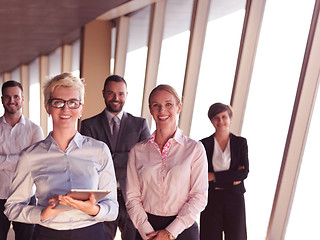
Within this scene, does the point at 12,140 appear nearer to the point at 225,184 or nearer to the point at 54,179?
the point at 54,179

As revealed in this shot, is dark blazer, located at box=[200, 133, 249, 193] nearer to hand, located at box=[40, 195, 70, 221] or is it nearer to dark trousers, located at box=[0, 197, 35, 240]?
dark trousers, located at box=[0, 197, 35, 240]

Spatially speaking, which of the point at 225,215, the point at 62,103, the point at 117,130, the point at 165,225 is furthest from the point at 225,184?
the point at 62,103

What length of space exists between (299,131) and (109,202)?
238 centimetres

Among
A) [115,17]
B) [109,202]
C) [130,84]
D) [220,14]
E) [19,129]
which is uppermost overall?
[115,17]

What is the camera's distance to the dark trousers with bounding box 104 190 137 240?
319cm

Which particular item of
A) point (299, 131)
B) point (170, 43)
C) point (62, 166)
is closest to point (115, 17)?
point (170, 43)

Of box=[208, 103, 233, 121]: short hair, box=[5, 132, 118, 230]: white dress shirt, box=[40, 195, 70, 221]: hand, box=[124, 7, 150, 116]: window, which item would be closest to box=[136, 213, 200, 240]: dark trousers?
box=[5, 132, 118, 230]: white dress shirt

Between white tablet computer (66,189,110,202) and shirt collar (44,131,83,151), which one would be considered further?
shirt collar (44,131,83,151)

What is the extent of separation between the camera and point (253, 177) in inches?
183

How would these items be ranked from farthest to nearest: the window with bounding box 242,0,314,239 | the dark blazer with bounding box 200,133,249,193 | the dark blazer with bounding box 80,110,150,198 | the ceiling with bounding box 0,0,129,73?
the ceiling with bounding box 0,0,129,73 < the window with bounding box 242,0,314,239 < the dark blazer with bounding box 200,133,249,193 < the dark blazer with bounding box 80,110,150,198

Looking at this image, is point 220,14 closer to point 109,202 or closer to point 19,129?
point 19,129

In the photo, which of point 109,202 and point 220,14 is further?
point 220,14

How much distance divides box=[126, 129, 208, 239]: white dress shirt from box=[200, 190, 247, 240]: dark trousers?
1099 mm

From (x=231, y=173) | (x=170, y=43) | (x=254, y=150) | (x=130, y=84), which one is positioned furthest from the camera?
(x=130, y=84)
